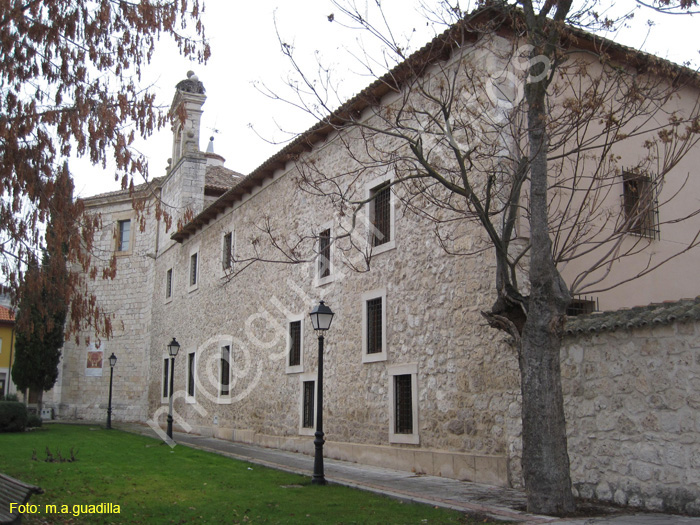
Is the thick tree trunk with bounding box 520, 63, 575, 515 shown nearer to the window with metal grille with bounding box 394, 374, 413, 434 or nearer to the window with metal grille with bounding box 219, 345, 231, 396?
the window with metal grille with bounding box 394, 374, 413, 434

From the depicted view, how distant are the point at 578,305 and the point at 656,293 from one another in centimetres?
173

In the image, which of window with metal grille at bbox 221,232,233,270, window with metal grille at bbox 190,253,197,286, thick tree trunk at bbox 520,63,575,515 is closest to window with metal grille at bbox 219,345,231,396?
window with metal grille at bbox 221,232,233,270

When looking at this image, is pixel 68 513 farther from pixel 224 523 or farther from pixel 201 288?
pixel 201 288

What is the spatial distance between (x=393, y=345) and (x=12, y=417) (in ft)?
41.2

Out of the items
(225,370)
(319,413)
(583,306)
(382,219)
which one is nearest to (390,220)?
(382,219)

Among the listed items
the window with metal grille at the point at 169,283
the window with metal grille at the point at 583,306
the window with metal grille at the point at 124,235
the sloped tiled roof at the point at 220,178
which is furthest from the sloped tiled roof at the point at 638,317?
the window with metal grille at the point at 124,235

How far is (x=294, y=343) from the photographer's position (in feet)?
51.8

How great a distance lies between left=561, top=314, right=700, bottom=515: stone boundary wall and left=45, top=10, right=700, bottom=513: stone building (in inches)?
0.7

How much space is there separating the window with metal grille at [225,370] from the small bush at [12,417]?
5.60m

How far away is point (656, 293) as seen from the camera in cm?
1080

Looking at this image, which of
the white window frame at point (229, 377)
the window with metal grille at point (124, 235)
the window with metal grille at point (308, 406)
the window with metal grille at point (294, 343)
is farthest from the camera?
the window with metal grille at point (124, 235)

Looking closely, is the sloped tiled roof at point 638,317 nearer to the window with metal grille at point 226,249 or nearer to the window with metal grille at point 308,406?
the window with metal grille at point 308,406

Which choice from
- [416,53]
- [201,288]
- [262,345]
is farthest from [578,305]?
[201,288]

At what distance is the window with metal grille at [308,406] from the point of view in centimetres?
1459
